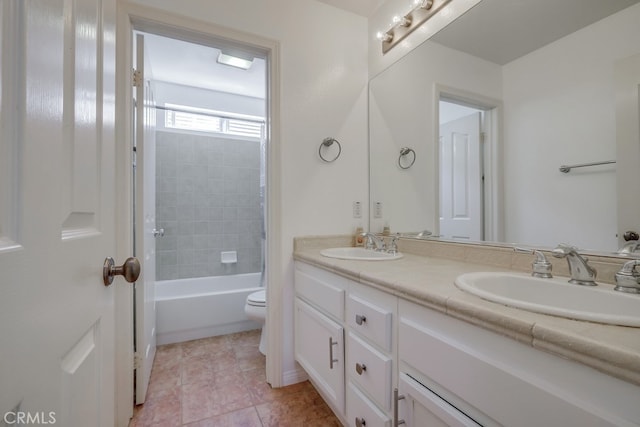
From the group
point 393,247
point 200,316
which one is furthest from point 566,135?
point 200,316

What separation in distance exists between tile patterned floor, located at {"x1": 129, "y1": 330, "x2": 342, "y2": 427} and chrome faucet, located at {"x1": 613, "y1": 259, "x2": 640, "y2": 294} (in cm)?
127

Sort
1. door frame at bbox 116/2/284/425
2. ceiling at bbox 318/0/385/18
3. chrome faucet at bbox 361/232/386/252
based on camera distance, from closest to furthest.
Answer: door frame at bbox 116/2/284/425 → chrome faucet at bbox 361/232/386/252 → ceiling at bbox 318/0/385/18

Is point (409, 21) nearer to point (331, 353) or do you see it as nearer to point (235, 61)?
point (235, 61)

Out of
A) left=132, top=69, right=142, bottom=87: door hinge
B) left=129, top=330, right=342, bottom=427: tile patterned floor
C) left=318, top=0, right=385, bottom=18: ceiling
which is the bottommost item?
left=129, top=330, right=342, bottom=427: tile patterned floor

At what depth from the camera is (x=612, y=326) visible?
539mm

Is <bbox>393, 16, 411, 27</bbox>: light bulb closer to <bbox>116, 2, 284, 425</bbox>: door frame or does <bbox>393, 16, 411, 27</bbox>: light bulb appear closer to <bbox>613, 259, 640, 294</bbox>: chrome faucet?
<bbox>116, 2, 284, 425</bbox>: door frame

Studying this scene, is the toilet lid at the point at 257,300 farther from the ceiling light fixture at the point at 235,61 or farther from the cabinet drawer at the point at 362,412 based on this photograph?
the ceiling light fixture at the point at 235,61

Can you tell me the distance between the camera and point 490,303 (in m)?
0.67

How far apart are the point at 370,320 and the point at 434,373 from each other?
0.29 m

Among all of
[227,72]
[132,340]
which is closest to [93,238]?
[132,340]

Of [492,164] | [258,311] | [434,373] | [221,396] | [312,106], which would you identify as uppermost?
[312,106]

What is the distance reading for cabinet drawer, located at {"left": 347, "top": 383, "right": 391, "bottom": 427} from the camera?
0.97 meters

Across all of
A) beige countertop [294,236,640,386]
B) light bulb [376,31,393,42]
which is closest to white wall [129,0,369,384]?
light bulb [376,31,393,42]

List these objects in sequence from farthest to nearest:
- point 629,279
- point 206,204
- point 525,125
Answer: point 206,204 < point 525,125 < point 629,279
